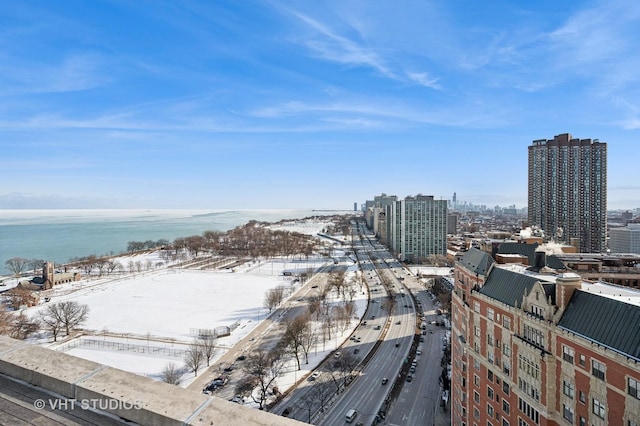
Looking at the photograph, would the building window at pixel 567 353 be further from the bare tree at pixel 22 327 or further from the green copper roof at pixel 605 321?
the bare tree at pixel 22 327

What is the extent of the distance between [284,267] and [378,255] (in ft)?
85.8

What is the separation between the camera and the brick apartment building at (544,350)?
938 centimetres

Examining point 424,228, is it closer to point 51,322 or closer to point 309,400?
point 309,400

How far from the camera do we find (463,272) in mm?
18297

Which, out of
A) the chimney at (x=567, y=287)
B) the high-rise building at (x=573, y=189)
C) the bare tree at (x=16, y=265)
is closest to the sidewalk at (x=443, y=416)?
the chimney at (x=567, y=287)

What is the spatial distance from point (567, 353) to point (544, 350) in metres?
0.83

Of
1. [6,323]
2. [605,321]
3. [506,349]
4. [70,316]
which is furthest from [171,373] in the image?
[605,321]

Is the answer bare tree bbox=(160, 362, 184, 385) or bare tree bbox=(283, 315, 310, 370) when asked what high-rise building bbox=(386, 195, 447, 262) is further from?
bare tree bbox=(160, 362, 184, 385)

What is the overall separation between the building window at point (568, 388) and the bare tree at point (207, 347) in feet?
69.2

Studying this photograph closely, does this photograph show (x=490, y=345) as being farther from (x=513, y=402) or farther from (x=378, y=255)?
(x=378, y=255)

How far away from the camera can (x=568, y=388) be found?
1073 cm

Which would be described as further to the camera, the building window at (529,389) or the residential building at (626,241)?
the residential building at (626,241)

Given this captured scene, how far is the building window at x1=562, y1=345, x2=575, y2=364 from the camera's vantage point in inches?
418

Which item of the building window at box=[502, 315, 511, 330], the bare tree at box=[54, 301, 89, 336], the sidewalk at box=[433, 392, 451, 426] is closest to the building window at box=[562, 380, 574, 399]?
the building window at box=[502, 315, 511, 330]
